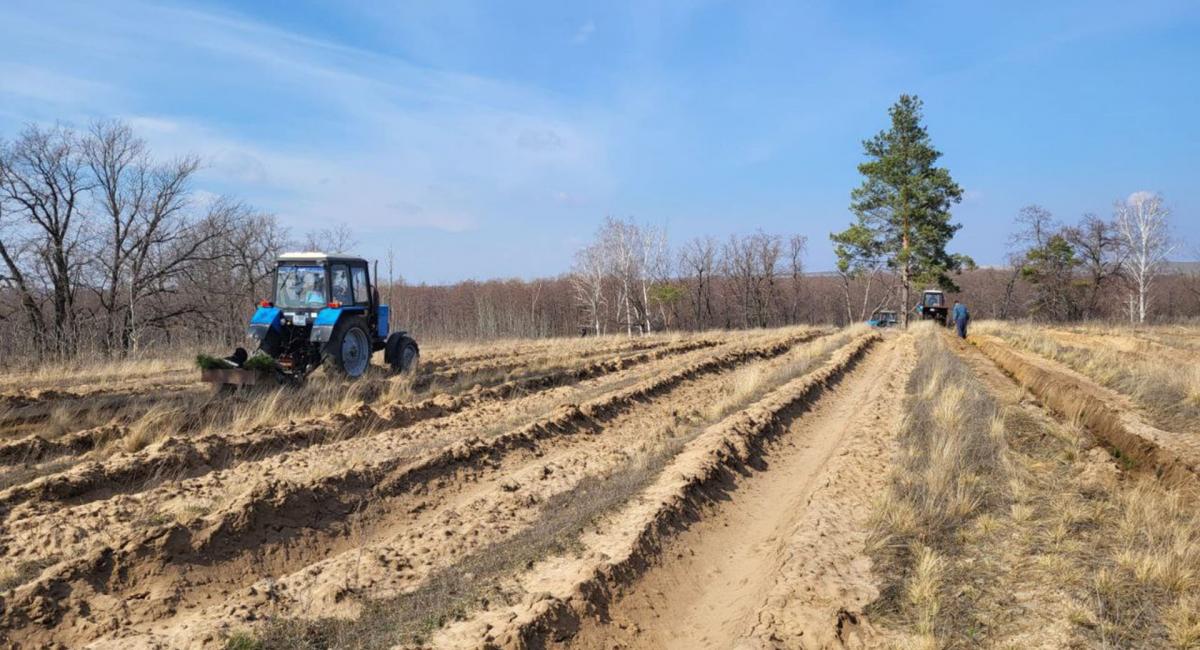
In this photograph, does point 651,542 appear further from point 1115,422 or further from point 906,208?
point 906,208

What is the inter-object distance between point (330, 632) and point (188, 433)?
6124 millimetres

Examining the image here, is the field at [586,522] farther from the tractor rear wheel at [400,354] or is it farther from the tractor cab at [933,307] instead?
the tractor cab at [933,307]

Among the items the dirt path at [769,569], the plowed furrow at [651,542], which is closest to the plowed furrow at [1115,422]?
the dirt path at [769,569]

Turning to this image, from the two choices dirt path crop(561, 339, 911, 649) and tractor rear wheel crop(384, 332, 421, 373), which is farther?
tractor rear wheel crop(384, 332, 421, 373)

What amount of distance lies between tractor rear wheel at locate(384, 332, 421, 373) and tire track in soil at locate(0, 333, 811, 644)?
650cm

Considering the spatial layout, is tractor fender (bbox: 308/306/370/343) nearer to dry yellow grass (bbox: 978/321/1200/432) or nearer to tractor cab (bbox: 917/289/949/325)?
dry yellow grass (bbox: 978/321/1200/432)

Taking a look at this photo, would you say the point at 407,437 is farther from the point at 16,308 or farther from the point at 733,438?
the point at 16,308

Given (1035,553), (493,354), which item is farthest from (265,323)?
(1035,553)

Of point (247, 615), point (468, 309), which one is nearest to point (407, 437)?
point (247, 615)

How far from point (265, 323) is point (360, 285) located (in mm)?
1881

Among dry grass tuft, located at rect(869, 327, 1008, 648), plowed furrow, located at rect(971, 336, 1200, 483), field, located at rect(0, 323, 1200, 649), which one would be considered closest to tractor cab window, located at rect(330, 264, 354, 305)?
field, located at rect(0, 323, 1200, 649)

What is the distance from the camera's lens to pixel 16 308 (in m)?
23.2

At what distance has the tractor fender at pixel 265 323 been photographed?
12.3 m

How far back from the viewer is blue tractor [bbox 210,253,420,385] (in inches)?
489
